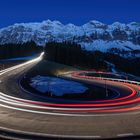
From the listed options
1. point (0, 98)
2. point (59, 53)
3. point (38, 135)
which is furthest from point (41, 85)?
point (59, 53)

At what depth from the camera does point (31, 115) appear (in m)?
32.0

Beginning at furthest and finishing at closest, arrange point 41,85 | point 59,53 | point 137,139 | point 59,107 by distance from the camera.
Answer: point 59,53, point 41,85, point 59,107, point 137,139

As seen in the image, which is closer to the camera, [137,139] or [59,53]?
[137,139]

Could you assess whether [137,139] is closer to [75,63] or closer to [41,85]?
[41,85]

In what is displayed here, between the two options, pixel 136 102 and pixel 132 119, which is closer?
pixel 132 119

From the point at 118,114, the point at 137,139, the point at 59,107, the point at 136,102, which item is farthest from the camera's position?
the point at 136,102

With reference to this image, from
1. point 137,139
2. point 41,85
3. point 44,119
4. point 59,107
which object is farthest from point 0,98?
point 137,139

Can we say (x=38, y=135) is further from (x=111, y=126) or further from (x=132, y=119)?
(x=132, y=119)

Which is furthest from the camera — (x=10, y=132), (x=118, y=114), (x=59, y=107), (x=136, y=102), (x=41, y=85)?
(x=41, y=85)

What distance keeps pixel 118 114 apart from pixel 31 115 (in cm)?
805

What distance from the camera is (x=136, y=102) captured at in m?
41.6

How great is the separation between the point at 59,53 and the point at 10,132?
557 feet

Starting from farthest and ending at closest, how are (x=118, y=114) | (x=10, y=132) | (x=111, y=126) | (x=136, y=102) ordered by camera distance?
(x=136, y=102)
(x=118, y=114)
(x=111, y=126)
(x=10, y=132)

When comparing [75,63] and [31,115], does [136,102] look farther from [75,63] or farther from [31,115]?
[75,63]
